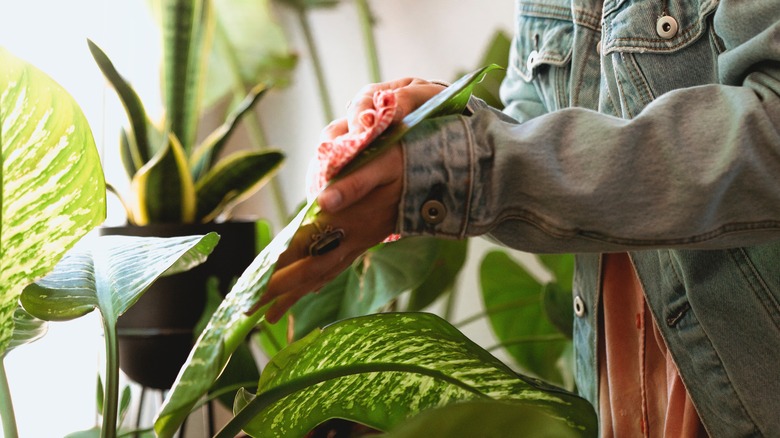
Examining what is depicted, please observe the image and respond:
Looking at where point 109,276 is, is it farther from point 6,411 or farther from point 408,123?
point 408,123

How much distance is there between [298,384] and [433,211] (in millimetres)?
126

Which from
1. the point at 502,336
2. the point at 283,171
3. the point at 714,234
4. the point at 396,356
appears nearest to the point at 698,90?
the point at 714,234

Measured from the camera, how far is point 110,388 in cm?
42

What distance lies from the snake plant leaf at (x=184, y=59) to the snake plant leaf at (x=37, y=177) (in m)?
0.63

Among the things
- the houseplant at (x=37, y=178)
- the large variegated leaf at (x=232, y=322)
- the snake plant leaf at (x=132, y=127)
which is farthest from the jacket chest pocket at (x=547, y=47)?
the snake plant leaf at (x=132, y=127)

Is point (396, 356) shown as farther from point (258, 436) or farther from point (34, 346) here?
point (34, 346)

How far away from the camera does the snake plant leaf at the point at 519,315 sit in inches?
40.8

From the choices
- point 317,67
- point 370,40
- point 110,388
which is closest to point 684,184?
point 110,388

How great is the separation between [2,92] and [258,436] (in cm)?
24

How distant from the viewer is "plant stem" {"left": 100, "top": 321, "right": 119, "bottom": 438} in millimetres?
414

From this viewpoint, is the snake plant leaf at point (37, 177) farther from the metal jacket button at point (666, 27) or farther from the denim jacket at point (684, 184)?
the metal jacket button at point (666, 27)

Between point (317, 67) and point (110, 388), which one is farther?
point (317, 67)

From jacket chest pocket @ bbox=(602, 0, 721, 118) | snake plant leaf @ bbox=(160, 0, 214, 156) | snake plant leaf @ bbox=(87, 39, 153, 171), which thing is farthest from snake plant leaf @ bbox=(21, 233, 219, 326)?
snake plant leaf @ bbox=(160, 0, 214, 156)

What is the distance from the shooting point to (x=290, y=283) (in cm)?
35
